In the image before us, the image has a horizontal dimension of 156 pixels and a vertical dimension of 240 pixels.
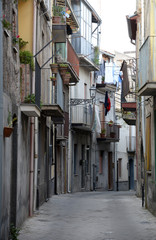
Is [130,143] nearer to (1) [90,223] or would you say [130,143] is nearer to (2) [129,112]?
(2) [129,112]

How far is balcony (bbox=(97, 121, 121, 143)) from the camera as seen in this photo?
119ft

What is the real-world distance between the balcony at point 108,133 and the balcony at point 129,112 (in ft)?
31.4

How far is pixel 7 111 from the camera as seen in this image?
10047mm

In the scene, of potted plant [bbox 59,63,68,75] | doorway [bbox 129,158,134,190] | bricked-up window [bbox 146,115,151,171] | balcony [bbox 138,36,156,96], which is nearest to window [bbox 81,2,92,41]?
potted plant [bbox 59,63,68,75]

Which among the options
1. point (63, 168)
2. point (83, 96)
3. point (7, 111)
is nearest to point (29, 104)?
point (7, 111)

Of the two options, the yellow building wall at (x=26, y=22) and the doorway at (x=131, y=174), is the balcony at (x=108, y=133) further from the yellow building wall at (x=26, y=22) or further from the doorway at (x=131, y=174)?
the yellow building wall at (x=26, y=22)

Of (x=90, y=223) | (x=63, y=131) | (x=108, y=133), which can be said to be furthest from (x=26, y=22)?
(x=108, y=133)

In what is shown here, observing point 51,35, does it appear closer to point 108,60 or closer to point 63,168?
point 63,168

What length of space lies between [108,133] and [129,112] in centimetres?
1112

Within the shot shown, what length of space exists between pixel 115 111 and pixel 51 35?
20476 millimetres

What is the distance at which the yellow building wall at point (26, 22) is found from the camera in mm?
15172

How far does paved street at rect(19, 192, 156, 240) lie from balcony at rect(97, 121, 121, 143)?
57.1 ft

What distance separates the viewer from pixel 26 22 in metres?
15.4

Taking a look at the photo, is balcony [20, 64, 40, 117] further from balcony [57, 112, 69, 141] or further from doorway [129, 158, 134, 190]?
doorway [129, 158, 134, 190]
